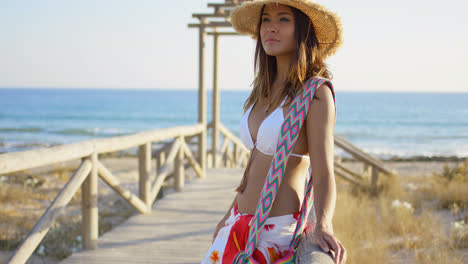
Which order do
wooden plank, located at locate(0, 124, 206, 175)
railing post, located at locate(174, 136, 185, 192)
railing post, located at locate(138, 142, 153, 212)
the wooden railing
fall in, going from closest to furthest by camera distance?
wooden plank, located at locate(0, 124, 206, 175)
the wooden railing
railing post, located at locate(138, 142, 153, 212)
railing post, located at locate(174, 136, 185, 192)

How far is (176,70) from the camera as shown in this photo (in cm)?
6744

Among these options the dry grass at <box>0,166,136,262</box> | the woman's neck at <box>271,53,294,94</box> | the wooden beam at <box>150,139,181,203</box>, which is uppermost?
the woman's neck at <box>271,53,294,94</box>

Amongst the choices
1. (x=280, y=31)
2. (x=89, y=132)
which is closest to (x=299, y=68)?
(x=280, y=31)

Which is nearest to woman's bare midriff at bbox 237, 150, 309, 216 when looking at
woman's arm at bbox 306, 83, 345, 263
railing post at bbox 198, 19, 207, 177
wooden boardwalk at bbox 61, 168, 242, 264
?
woman's arm at bbox 306, 83, 345, 263

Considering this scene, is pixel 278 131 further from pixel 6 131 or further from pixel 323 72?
pixel 6 131

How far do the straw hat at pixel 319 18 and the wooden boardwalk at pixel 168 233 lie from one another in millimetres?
2082

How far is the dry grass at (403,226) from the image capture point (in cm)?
383

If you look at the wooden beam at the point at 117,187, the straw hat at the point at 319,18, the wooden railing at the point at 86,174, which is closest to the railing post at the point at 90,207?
the wooden railing at the point at 86,174

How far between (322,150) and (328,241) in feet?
0.88

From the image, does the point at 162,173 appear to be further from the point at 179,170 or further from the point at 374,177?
the point at 374,177

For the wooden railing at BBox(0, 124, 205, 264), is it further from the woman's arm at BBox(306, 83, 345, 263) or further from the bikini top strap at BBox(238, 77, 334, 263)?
the woman's arm at BBox(306, 83, 345, 263)

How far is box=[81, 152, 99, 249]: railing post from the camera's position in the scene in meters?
3.38

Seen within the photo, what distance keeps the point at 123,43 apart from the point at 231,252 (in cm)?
5961

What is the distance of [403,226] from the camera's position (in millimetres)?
4660
